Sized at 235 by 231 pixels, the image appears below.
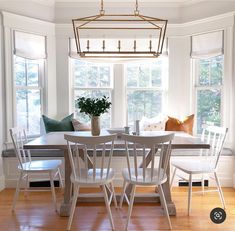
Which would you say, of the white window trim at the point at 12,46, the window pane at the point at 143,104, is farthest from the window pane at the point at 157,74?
the white window trim at the point at 12,46

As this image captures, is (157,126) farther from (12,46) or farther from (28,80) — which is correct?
(12,46)

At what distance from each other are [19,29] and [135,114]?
2.09 m

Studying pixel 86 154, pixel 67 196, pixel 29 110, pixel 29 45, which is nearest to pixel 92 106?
pixel 86 154

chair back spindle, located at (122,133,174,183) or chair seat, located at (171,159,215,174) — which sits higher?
chair back spindle, located at (122,133,174,183)

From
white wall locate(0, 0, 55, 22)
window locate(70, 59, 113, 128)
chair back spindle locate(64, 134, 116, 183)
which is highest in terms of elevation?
white wall locate(0, 0, 55, 22)

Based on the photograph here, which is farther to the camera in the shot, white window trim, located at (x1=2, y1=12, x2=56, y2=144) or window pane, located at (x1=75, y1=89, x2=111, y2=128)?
window pane, located at (x1=75, y1=89, x2=111, y2=128)

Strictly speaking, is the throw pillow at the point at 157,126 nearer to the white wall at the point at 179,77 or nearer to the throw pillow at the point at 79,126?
the white wall at the point at 179,77

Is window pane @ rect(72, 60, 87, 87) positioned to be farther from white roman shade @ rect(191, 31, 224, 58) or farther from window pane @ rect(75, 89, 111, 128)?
white roman shade @ rect(191, 31, 224, 58)

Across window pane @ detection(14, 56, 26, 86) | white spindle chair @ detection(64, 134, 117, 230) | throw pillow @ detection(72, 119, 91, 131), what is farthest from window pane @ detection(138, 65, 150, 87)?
white spindle chair @ detection(64, 134, 117, 230)

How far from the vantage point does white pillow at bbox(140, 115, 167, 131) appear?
4.18 meters

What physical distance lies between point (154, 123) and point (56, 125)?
1.40 meters

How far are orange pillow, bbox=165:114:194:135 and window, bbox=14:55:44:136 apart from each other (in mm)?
1923

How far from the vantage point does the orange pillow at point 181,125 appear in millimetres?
4137
